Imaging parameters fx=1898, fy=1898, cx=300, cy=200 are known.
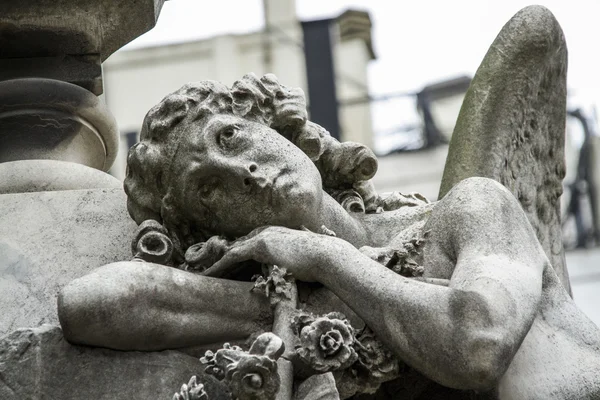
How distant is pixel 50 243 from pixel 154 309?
106cm

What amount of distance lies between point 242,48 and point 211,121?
21876 mm

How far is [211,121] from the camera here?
22.9 ft

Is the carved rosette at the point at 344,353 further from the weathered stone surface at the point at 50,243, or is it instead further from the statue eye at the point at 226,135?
the weathered stone surface at the point at 50,243

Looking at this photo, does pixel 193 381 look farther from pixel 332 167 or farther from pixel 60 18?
pixel 60 18

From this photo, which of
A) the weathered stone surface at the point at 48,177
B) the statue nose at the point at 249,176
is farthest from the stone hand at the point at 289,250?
the weathered stone surface at the point at 48,177

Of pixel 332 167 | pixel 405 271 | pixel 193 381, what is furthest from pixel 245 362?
pixel 332 167

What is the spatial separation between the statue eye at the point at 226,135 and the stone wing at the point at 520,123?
104 centimetres

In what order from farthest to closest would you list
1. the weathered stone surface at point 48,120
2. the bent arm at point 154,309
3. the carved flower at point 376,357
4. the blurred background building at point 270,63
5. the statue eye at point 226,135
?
the blurred background building at point 270,63 < the weathered stone surface at point 48,120 < the statue eye at point 226,135 < the carved flower at point 376,357 < the bent arm at point 154,309

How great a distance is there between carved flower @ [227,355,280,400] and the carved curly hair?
1021 mm

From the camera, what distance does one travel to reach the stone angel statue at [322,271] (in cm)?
623

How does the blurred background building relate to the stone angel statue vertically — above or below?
below

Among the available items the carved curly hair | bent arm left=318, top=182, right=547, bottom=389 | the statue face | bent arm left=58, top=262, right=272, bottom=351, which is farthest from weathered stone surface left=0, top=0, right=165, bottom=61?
bent arm left=318, top=182, right=547, bottom=389

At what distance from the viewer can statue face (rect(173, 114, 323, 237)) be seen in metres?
6.81

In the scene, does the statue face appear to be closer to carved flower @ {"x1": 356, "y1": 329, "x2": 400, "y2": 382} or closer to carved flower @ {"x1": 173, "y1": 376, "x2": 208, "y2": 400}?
carved flower @ {"x1": 356, "y1": 329, "x2": 400, "y2": 382}
